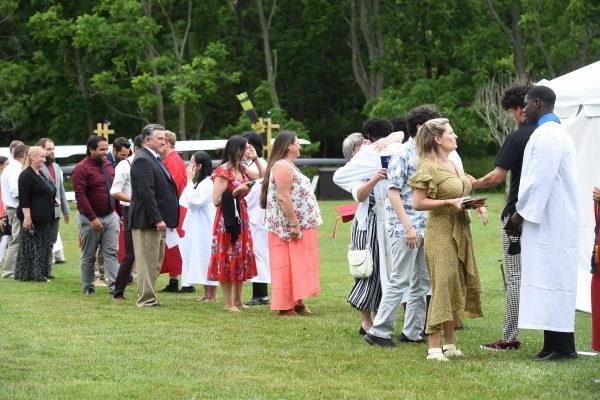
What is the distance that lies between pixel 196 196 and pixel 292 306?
272cm

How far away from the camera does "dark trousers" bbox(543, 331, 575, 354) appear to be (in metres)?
8.59

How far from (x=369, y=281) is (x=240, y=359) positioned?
1.80 m

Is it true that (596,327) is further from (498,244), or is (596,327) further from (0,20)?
(0,20)

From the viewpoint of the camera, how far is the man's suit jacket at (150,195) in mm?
12086

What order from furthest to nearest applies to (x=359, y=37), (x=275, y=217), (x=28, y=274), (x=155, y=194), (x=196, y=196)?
1. (x=359, y=37)
2. (x=28, y=274)
3. (x=196, y=196)
4. (x=155, y=194)
5. (x=275, y=217)

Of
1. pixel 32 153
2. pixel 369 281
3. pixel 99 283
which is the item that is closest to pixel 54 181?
pixel 32 153

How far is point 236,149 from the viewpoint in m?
12.3

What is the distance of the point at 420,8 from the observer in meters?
49.7

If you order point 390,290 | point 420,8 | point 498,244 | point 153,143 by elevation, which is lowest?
point 498,244

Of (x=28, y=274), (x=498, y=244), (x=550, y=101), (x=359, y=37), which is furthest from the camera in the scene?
(x=359, y=37)

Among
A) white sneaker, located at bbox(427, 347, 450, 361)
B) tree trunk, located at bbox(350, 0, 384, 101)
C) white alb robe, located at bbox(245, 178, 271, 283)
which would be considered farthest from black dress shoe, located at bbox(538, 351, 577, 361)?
tree trunk, located at bbox(350, 0, 384, 101)

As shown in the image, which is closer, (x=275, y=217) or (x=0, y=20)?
(x=275, y=217)

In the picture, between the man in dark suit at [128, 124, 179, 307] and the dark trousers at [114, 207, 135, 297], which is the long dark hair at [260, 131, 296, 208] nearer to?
the man in dark suit at [128, 124, 179, 307]

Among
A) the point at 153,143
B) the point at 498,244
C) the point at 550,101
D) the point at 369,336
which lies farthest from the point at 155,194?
the point at 498,244
